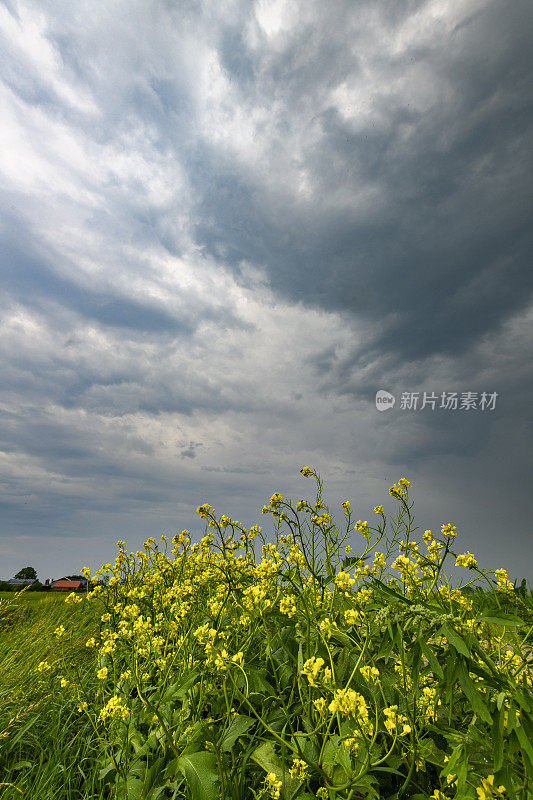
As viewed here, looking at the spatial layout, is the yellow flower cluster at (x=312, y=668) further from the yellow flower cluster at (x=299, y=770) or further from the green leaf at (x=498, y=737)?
the green leaf at (x=498, y=737)

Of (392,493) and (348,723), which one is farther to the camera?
(392,493)

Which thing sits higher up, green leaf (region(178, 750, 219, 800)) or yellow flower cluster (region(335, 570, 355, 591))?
yellow flower cluster (region(335, 570, 355, 591))

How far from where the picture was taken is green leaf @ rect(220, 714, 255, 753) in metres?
2.26

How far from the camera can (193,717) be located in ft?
8.97

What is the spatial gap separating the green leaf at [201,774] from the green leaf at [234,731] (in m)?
0.10

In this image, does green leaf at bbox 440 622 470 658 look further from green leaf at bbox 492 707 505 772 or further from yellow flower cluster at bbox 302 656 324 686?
yellow flower cluster at bbox 302 656 324 686

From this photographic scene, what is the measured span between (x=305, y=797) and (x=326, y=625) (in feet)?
2.42

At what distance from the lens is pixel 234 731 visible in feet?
7.63

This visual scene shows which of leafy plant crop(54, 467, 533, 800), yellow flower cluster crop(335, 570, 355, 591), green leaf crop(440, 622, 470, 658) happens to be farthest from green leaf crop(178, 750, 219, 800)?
green leaf crop(440, 622, 470, 658)

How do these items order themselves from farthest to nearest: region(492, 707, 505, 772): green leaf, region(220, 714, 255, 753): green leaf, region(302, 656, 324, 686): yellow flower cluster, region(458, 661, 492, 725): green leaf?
region(220, 714, 255, 753): green leaf
region(302, 656, 324, 686): yellow flower cluster
region(458, 661, 492, 725): green leaf
region(492, 707, 505, 772): green leaf

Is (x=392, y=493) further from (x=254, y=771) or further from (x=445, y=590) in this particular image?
(x=254, y=771)

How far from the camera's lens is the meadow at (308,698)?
1.79 metres

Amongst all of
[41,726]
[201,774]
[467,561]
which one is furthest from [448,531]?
[41,726]

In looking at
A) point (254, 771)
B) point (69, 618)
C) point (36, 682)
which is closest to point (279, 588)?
point (254, 771)
